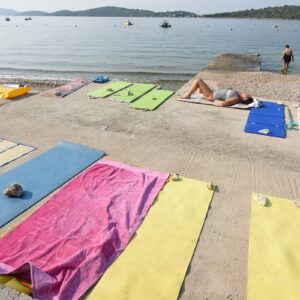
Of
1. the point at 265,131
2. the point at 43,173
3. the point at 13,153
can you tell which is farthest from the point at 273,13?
the point at 43,173

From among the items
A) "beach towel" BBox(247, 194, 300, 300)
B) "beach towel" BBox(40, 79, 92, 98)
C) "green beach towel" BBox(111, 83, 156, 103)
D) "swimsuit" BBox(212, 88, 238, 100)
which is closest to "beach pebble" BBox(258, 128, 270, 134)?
"swimsuit" BBox(212, 88, 238, 100)

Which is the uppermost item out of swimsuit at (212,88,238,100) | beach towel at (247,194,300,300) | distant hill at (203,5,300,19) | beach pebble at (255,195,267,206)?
distant hill at (203,5,300,19)

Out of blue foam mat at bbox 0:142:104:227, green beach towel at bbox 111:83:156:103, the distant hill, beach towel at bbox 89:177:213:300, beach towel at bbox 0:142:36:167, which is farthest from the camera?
the distant hill

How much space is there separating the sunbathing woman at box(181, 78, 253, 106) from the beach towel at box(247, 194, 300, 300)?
202 inches

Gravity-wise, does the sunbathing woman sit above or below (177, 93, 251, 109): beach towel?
above

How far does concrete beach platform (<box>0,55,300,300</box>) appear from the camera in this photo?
12.8ft

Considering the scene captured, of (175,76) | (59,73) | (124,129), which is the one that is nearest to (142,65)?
(175,76)

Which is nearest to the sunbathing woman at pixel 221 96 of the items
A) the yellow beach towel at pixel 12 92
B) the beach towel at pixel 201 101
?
the beach towel at pixel 201 101

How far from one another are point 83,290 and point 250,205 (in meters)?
3.07

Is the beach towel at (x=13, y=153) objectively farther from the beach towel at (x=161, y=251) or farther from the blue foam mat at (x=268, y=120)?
the blue foam mat at (x=268, y=120)

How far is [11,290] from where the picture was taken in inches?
131

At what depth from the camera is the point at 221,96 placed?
9.88 metres

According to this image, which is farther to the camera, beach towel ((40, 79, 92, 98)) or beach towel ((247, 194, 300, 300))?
beach towel ((40, 79, 92, 98))

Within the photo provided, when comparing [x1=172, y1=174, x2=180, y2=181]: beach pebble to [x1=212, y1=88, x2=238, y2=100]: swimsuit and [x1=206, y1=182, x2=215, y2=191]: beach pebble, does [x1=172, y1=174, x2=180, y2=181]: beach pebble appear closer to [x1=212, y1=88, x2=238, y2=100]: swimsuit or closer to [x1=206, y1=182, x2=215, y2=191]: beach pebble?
[x1=206, y1=182, x2=215, y2=191]: beach pebble
